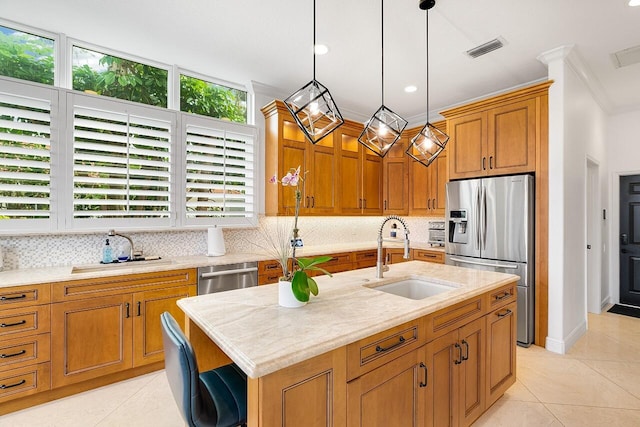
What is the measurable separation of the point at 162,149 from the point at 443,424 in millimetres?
3307

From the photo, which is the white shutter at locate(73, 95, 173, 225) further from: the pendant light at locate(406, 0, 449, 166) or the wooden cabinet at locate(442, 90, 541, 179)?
the wooden cabinet at locate(442, 90, 541, 179)

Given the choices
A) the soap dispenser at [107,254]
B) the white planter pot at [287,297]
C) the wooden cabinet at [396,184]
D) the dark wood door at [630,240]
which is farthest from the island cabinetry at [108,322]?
the dark wood door at [630,240]

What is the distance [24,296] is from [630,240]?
7110 mm

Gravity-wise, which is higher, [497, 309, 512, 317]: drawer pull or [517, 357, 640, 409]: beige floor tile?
[497, 309, 512, 317]: drawer pull

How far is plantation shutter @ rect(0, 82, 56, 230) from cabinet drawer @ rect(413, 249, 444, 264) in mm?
4067

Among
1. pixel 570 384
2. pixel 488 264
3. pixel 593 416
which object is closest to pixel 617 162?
pixel 488 264

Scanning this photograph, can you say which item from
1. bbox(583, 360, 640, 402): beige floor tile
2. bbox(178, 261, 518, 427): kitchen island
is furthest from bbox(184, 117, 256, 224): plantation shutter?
bbox(583, 360, 640, 402): beige floor tile

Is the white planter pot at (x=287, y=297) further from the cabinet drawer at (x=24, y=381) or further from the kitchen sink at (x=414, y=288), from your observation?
the cabinet drawer at (x=24, y=381)

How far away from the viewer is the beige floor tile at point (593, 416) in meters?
2.10

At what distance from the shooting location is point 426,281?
2.26 meters

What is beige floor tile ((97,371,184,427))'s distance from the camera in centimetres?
212

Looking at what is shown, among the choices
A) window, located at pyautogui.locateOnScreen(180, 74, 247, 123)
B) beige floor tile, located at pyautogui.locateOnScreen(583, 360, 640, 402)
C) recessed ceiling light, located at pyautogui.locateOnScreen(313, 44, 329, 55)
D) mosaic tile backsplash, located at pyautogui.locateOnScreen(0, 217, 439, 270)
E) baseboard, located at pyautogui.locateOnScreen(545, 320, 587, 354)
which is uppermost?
recessed ceiling light, located at pyautogui.locateOnScreen(313, 44, 329, 55)

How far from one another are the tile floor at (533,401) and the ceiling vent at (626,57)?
117 inches

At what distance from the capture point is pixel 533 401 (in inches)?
91.7
